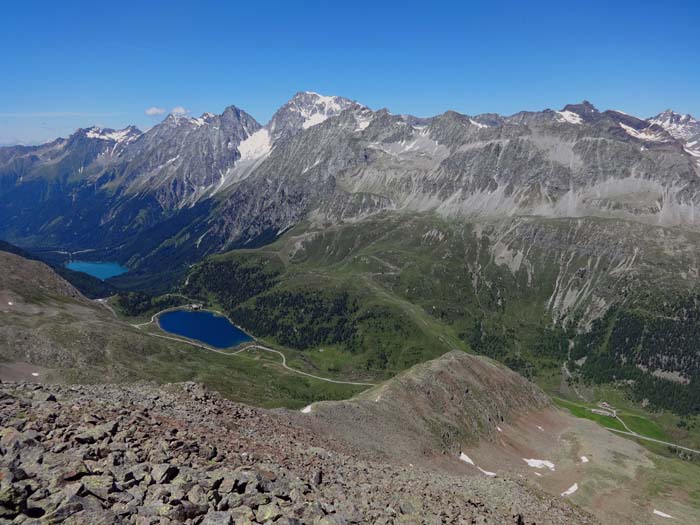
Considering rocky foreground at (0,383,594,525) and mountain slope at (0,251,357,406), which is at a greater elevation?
rocky foreground at (0,383,594,525)

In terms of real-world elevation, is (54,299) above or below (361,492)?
below

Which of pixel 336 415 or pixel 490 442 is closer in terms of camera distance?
pixel 336 415

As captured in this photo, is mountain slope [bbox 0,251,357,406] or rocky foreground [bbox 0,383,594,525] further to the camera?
mountain slope [bbox 0,251,357,406]

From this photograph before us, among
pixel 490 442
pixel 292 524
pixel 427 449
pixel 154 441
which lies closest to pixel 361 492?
pixel 292 524

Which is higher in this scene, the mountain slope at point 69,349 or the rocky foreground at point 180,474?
the rocky foreground at point 180,474

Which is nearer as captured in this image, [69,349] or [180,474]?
[180,474]

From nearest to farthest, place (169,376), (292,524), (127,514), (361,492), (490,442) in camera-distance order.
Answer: (127,514)
(292,524)
(361,492)
(490,442)
(169,376)

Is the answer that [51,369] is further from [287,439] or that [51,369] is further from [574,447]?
[574,447]

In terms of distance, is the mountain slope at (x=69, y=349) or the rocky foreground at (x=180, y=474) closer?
the rocky foreground at (x=180, y=474)
